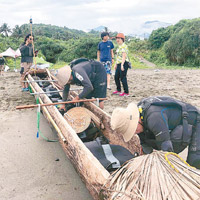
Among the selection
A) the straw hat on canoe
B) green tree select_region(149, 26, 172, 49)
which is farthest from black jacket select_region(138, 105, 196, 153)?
green tree select_region(149, 26, 172, 49)

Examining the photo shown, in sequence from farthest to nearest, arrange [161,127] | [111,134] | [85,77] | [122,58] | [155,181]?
[122,58], [85,77], [111,134], [161,127], [155,181]

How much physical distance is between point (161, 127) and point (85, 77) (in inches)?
71.1

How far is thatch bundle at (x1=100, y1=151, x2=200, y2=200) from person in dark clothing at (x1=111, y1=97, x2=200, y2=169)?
11.6 inches

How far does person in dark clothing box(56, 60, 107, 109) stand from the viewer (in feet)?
11.6

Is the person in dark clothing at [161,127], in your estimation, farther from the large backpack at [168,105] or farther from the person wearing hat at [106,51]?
the person wearing hat at [106,51]

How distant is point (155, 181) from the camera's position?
61.2 inches

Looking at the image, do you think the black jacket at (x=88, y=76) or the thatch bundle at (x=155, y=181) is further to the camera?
the black jacket at (x=88, y=76)

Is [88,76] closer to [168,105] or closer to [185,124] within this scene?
[168,105]

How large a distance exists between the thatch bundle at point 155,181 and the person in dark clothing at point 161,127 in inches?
11.6

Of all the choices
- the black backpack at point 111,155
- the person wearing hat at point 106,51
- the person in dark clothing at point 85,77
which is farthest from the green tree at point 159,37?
the black backpack at point 111,155

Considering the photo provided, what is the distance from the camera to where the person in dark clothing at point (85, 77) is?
3525 millimetres

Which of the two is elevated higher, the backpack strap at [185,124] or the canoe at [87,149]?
the backpack strap at [185,124]

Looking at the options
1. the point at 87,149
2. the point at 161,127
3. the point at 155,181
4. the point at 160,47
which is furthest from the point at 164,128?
the point at 160,47

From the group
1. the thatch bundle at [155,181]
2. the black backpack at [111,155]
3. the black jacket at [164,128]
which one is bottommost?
the black backpack at [111,155]
